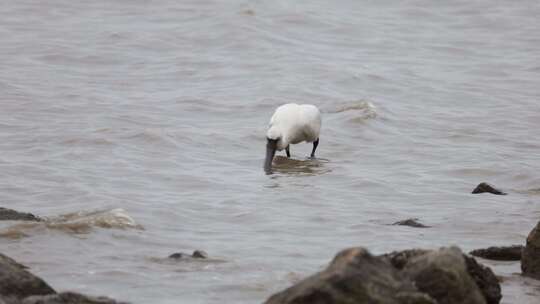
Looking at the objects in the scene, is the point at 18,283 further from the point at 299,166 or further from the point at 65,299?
the point at 299,166

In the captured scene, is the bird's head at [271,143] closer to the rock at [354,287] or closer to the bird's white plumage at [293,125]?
the bird's white plumage at [293,125]

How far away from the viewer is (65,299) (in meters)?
6.06

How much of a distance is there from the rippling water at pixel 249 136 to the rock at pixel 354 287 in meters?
1.63

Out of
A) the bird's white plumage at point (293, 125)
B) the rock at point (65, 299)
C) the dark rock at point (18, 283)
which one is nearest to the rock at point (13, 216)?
the dark rock at point (18, 283)

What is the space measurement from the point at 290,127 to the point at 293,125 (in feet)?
0.14

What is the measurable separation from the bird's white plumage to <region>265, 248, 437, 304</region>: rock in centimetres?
874

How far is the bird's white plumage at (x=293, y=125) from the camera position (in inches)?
575

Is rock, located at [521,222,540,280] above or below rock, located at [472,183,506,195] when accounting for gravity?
above

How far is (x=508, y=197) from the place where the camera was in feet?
39.8

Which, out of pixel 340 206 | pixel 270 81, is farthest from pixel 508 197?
pixel 270 81

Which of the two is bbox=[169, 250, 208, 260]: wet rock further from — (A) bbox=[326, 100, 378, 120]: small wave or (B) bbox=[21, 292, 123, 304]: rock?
(A) bbox=[326, 100, 378, 120]: small wave

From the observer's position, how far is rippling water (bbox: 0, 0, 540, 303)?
8.92 metres

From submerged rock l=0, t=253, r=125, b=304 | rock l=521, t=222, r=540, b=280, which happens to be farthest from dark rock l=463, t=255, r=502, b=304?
submerged rock l=0, t=253, r=125, b=304

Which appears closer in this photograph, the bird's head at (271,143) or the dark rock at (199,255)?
the dark rock at (199,255)
